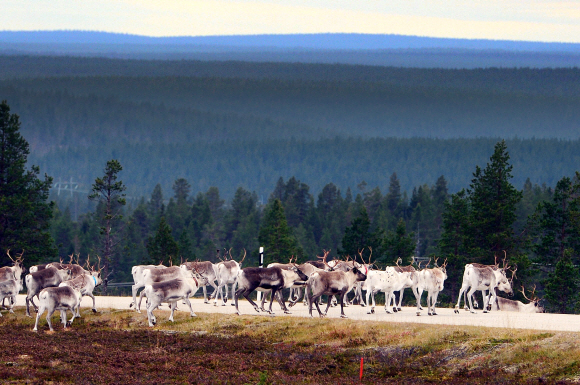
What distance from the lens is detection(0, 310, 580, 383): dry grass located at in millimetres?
26031

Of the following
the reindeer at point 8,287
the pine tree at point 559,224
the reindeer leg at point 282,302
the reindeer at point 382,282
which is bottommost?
the reindeer leg at point 282,302

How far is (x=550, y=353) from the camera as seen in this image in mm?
26641

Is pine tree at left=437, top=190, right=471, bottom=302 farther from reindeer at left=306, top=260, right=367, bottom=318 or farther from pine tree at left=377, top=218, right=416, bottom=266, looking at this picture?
reindeer at left=306, top=260, right=367, bottom=318

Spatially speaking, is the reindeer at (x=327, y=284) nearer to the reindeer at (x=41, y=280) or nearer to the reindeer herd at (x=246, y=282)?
the reindeer herd at (x=246, y=282)

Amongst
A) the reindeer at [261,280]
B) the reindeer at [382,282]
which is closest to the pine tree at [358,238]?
the reindeer at [382,282]

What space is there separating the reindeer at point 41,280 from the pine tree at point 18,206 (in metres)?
35.5

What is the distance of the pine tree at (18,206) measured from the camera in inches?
2911

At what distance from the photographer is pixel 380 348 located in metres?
29.4

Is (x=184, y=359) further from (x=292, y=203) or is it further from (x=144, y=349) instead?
(x=292, y=203)

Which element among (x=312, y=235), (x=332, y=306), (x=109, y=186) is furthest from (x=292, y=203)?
(x=332, y=306)

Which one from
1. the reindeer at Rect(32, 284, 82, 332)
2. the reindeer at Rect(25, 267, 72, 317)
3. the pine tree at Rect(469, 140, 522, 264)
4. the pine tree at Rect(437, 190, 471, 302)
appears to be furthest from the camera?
the pine tree at Rect(437, 190, 471, 302)

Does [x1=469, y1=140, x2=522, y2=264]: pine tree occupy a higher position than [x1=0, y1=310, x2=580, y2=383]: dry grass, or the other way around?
[x1=469, y1=140, x2=522, y2=264]: pine tree

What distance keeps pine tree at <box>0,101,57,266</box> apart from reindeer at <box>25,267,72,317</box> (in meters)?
35.5

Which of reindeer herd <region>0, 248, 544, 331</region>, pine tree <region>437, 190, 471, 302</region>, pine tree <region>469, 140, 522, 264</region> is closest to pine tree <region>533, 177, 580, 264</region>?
pine tree <region>469, 140, 522, 264</region>
